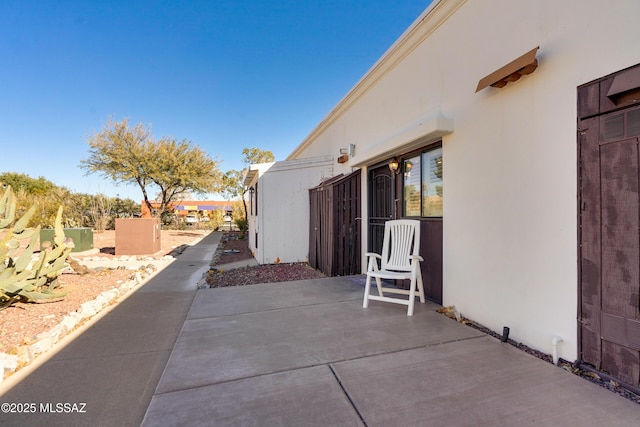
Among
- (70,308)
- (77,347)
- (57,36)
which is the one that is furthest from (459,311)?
(57,36)

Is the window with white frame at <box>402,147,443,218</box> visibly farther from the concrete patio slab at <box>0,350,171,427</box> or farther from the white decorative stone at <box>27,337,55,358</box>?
the white decorative stone at <box>27,337,55,358</box>

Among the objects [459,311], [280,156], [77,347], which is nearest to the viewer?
[77,347]

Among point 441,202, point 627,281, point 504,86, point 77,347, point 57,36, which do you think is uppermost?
point 57,36

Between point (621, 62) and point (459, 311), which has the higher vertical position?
point (621, 62)

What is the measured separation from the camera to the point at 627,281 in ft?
7.26

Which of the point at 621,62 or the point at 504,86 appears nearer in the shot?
the point at 621,62

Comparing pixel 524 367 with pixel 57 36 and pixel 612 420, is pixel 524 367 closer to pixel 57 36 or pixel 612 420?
pixel 612 420

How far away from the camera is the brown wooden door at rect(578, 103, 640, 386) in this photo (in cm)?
217

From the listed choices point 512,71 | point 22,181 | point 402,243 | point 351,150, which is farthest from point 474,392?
point 22,181

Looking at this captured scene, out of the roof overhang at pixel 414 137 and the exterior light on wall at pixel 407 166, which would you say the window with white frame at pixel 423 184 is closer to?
the exterior light on wall at pixel 407 166

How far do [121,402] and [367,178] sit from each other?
17.9 ft

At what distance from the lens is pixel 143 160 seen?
19.2 metres

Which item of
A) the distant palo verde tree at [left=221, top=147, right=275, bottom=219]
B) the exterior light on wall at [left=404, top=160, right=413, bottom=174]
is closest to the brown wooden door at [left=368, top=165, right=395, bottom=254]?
the exterior light on wall at [left=404, top=160, right=413, bottom=174]

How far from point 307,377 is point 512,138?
9.77 ft
